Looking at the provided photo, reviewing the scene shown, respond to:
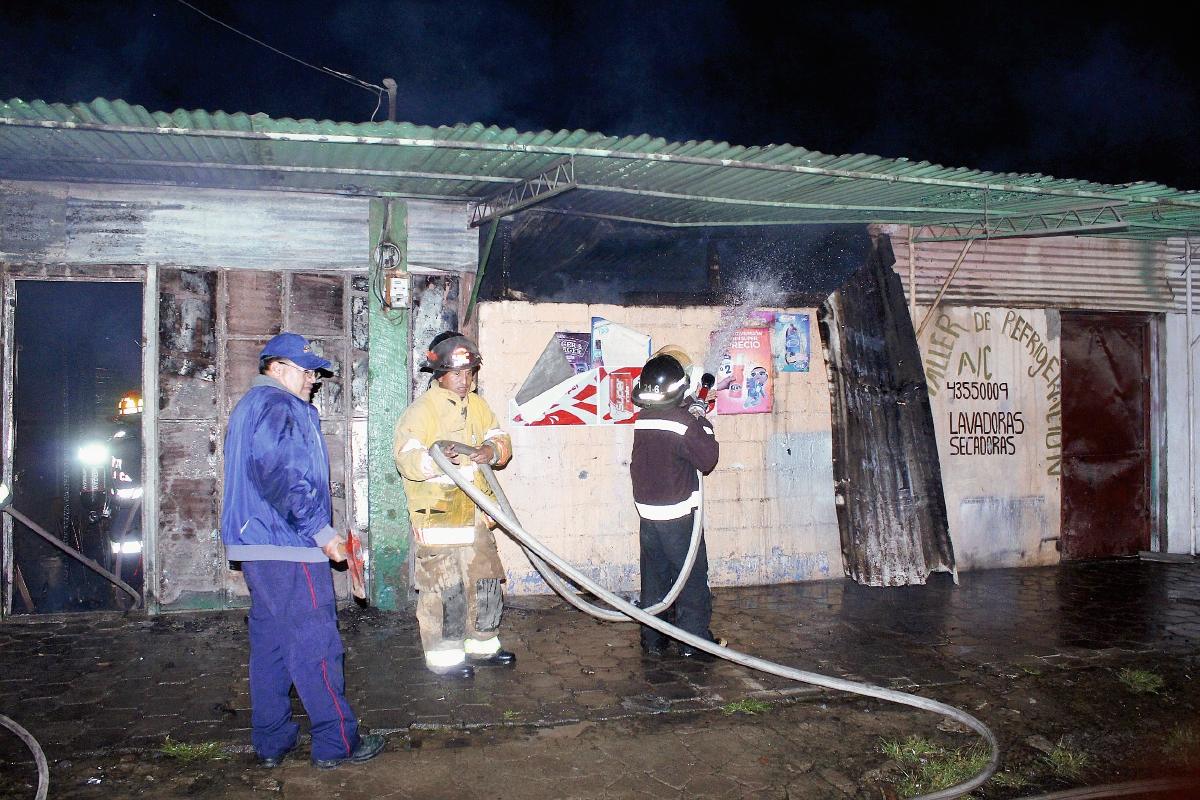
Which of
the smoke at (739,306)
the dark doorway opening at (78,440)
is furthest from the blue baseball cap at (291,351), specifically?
the smoke at (739,306)

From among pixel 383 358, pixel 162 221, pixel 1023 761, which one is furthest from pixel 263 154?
pixel 1023 761

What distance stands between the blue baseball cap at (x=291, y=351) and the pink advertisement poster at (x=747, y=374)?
14.2 feet

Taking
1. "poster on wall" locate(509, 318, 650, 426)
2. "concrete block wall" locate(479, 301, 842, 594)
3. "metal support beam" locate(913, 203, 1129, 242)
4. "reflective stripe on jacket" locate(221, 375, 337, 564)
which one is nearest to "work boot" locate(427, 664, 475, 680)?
"reflective stripe on jacket" locate(221, 375, 337, 564)

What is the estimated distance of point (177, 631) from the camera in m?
5.96

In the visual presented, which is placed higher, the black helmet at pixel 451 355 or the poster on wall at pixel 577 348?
the poster on wall at pixel 577 348

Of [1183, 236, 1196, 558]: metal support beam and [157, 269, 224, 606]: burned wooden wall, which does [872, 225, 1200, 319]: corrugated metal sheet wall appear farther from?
[157, 269, 224, 606]: burned wooden wall

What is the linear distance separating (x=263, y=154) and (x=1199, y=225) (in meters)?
9.26

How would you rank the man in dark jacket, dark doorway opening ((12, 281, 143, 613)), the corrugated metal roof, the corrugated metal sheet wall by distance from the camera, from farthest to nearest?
the corrugated metal sheet wall → dark doorway opening ((12, 281, 143, 613)) → the man in dark jacket → the corrugated metal roof

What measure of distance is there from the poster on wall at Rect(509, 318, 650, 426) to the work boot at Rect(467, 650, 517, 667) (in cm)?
224

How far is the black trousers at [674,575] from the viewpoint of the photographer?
5457 mm

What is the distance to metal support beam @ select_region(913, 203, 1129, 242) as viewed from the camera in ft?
23.2

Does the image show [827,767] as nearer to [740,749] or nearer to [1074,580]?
[740,749]

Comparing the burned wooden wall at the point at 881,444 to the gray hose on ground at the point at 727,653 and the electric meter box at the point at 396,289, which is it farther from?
the electric meter box at the point at 396,289

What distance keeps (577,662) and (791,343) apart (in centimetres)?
398
